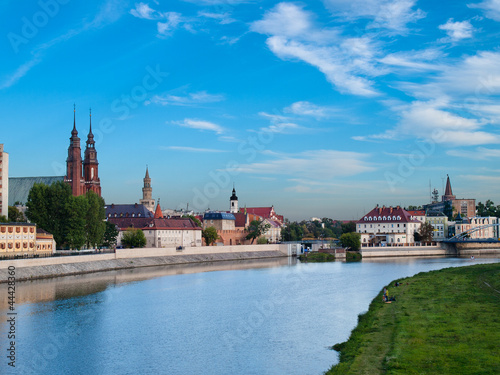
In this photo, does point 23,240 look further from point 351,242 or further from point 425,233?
point 425,233

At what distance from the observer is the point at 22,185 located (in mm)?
110750

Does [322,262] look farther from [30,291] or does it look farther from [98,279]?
[30,291]

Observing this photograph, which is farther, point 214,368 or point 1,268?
point 1,268

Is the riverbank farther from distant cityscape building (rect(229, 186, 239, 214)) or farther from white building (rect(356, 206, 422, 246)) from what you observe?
distant cityscape building (rect(229, 186, 239, 214))

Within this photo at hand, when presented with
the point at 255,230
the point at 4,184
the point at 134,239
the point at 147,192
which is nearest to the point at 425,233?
the point at 255,230

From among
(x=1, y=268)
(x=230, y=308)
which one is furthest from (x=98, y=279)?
(x=230, y=308)

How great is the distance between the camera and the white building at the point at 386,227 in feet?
383

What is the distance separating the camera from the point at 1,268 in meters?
50.4

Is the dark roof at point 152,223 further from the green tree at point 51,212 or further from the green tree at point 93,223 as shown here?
the green tree at point 51,212

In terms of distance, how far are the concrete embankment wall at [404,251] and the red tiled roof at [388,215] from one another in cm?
810

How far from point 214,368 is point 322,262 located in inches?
2703

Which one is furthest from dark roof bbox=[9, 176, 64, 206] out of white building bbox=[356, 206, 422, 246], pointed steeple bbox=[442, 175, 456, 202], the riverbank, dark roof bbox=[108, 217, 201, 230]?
pointed steeple bbox=[442, 175, 456, 202]

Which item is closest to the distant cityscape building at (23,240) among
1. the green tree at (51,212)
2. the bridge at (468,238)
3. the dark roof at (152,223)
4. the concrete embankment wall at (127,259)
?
the green tree at (51,212)

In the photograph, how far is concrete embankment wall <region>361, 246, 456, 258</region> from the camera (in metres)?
103
